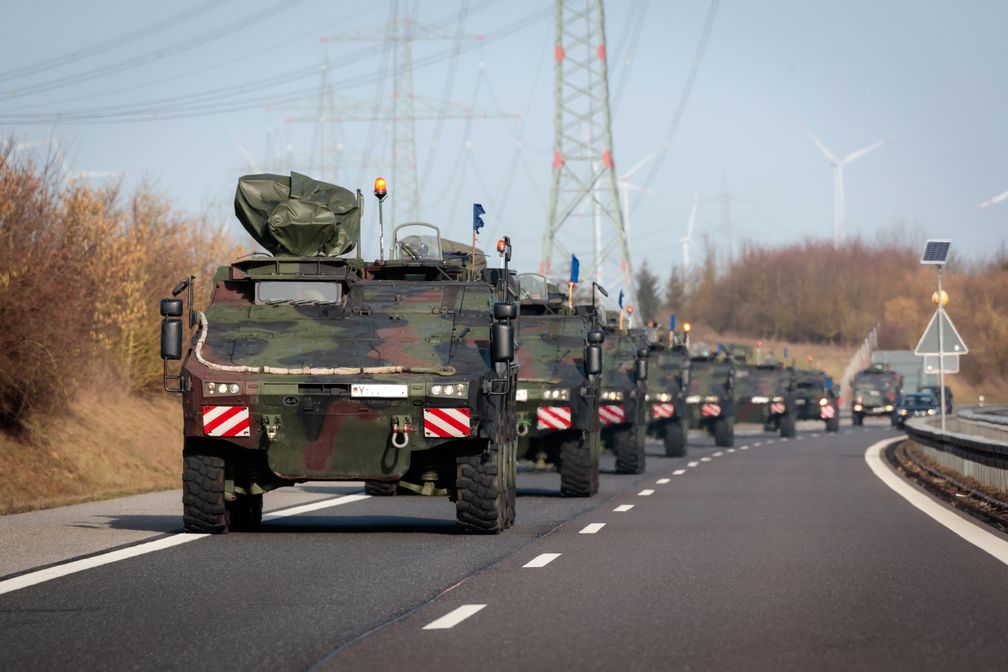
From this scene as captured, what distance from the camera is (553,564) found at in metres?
13.1

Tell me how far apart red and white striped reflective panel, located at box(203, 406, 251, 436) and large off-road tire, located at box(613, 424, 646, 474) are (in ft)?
44.4

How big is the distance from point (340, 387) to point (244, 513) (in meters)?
1.83

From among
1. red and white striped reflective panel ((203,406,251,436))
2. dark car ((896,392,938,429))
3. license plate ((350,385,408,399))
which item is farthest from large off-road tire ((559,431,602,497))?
dark car ((896,392,938,429))

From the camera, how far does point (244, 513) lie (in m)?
16.6

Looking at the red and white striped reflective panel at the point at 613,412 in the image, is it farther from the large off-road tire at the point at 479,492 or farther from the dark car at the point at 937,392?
the dark car at the point at 937,392

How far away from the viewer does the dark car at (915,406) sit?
70500 millimetres

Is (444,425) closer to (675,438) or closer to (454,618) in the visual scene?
(454,618)

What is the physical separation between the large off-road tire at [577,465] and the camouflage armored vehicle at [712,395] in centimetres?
2084

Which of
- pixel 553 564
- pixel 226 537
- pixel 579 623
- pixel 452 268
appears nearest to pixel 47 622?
pixel 579 623

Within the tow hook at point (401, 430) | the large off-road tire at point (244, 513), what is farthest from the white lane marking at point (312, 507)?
the tow hook at point (401, 430)

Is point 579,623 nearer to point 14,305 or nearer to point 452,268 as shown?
point 452,268

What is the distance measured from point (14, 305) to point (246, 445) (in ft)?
28.7

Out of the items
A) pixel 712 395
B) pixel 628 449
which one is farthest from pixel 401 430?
pixel 712 395

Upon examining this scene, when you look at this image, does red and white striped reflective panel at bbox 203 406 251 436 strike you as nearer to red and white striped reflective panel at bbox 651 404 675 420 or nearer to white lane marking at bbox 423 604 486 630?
white lane marking at bbox 423 604 486 630
